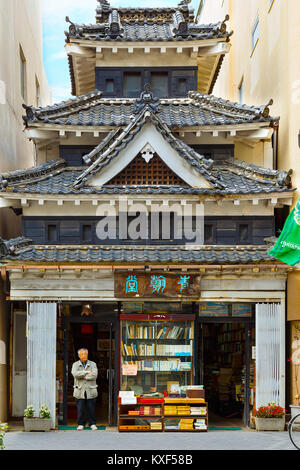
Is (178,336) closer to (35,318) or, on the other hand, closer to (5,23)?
(35,318)

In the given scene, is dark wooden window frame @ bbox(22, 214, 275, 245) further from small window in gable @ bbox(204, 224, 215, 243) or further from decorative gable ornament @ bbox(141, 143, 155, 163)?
decorative gable ornament @ bbox(141, 143, 155, 163)

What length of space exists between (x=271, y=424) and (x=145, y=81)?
12.6 metres

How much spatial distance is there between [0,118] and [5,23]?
3581 mm

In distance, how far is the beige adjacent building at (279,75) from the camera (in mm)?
20219

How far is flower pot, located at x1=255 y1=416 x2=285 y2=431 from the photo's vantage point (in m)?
19.3

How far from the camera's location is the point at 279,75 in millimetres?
23188

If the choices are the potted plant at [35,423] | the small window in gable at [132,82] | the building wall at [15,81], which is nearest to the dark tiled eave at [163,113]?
the small window in gable at [132,82]

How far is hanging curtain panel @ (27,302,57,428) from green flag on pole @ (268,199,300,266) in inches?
239

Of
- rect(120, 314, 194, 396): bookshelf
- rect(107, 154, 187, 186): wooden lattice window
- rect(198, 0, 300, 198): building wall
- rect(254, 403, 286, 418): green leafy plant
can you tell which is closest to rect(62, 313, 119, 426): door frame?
rect(120, 314, 194, 396): bookshelf

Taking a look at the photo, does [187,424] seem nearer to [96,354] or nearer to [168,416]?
[168,416]

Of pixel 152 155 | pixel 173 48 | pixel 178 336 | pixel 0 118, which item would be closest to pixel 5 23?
pixel 0 118

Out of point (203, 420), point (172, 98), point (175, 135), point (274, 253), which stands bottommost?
point (203, 420)

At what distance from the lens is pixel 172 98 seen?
2558cm

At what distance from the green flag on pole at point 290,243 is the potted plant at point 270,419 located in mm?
3922
